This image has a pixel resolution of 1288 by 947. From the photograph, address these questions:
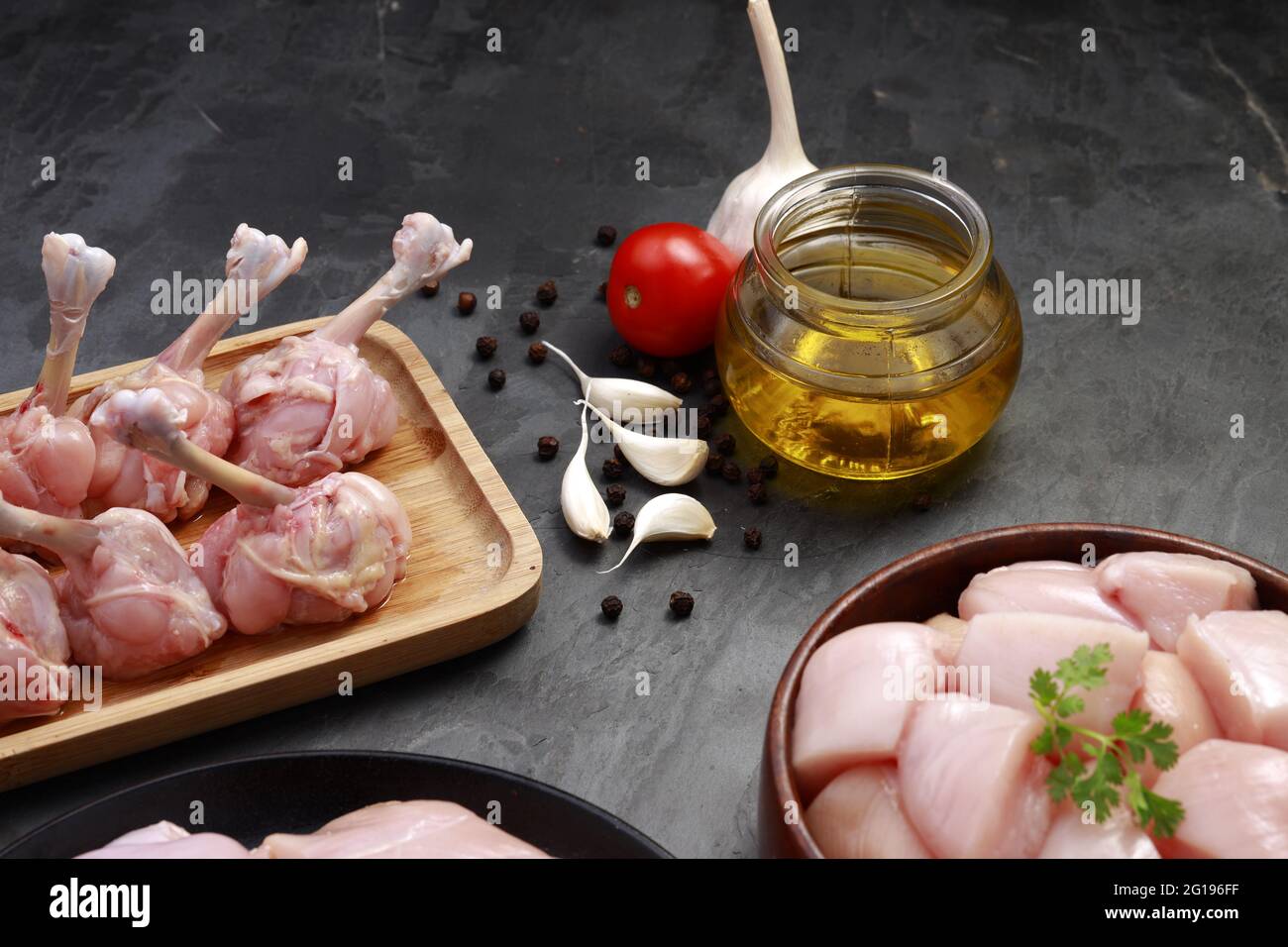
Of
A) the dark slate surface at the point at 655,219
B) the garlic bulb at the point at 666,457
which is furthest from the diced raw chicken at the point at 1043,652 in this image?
the garlic bulb at the point at 666,457

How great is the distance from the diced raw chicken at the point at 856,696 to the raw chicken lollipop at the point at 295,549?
823mm

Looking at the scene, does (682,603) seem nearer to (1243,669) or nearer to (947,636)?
(947,636)

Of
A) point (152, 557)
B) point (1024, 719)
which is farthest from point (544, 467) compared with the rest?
point (1024, 719)

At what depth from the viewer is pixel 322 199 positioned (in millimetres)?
3154

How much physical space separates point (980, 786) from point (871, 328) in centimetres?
108

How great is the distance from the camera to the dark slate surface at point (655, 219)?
2268mm

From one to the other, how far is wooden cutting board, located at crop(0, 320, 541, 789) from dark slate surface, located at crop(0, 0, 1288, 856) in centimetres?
7

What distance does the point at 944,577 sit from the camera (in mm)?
1803

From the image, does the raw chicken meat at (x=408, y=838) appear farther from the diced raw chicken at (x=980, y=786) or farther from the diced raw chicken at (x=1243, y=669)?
the diced raw chicken at (x=1243, y=669)

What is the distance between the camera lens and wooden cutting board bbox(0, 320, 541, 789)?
2.07 metres

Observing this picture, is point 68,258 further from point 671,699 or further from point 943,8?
point 943,8

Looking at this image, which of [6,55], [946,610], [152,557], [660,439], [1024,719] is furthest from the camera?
[6,55]

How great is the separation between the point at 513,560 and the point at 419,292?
34.6 inches

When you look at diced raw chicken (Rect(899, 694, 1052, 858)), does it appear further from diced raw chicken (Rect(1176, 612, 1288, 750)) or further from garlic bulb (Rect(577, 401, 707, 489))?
garlic bulb (Rect(577, 401, 707, 489))
